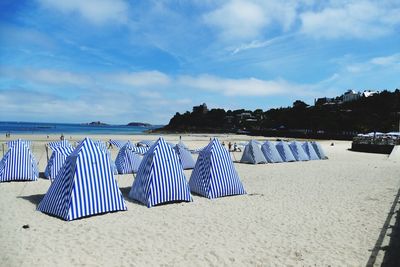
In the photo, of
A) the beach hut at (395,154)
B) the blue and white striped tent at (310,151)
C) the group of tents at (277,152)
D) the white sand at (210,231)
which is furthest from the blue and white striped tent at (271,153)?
the white sand at (210,231)

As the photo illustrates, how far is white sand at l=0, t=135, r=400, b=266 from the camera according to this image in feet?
21.8

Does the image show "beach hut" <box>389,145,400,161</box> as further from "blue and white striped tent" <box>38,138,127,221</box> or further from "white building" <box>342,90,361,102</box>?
"white building" <box>342,90,361,102</box>

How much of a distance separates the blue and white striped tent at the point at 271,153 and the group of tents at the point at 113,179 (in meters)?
11.0

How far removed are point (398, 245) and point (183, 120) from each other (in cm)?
16640

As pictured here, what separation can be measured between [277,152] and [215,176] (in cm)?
1239

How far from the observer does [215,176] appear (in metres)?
12.3

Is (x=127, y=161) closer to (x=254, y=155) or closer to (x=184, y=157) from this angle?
(x=184, y=157)

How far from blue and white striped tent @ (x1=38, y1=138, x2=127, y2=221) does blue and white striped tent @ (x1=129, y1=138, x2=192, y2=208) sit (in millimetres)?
1022

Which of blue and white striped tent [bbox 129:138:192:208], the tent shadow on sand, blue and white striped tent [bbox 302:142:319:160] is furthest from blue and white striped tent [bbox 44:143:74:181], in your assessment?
blue and white striped tent [bbox 302:142:319:160]

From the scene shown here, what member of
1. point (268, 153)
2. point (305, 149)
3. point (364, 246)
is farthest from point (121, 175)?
point (305, 149)

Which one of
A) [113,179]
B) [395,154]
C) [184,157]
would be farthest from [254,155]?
[113,179]

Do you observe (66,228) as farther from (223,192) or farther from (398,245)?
(398,245)

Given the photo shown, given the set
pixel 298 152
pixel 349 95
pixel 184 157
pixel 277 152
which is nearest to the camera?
pixel 184 157

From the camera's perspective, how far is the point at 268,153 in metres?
23.4
